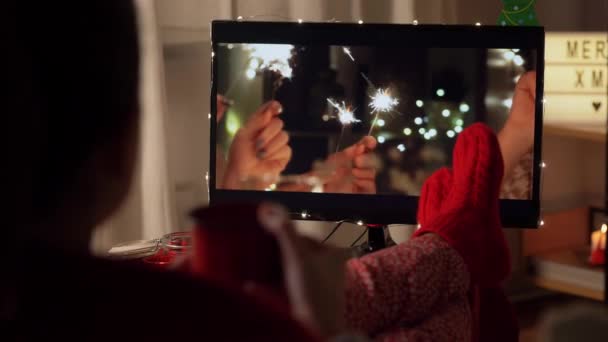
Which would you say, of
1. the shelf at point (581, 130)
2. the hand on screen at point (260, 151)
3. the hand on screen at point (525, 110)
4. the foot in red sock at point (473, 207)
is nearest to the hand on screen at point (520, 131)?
the hand on screen at point (525, 110)

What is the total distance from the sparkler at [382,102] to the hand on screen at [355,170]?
0.10 ft

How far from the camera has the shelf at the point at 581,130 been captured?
2115 mm

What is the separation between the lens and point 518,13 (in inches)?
68.7

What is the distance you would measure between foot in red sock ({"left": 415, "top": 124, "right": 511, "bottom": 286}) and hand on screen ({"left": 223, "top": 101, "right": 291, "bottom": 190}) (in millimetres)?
275

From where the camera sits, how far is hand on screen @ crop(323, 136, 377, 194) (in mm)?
1482

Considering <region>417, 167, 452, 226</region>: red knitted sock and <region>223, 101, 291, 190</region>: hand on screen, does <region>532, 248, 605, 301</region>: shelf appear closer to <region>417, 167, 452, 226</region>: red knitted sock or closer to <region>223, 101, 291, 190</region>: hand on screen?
<region>417, 167, 452, 226</region>: red knitted sock

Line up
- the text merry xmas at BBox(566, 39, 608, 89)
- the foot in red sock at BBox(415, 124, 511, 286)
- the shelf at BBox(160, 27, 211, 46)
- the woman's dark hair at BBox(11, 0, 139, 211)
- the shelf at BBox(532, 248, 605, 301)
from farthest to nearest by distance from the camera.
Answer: the shelf at BBox(532, 248, 605, 301) < the text merry xmas at BBox(566, 39, 608, 89) < the shelf at BBox(160, 27, 211, 46) < the foot in red sock at BBox(415, 124, 511, 286) < the woman's dark hair at BBox(11, 0, 139, 211)

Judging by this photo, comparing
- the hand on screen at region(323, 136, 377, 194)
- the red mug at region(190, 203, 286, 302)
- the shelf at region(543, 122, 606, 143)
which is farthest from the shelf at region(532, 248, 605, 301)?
the red mug at region(190, 203, 286, 302)

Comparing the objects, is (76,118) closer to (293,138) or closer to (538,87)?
(293,138)

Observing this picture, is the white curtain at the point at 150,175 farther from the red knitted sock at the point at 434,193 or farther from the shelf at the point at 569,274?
the shelf at the point at 569,274

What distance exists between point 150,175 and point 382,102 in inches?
23.3

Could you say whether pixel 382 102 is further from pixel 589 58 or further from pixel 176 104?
pixel 589 58

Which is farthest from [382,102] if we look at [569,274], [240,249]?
[569,274]

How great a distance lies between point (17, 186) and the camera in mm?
599
